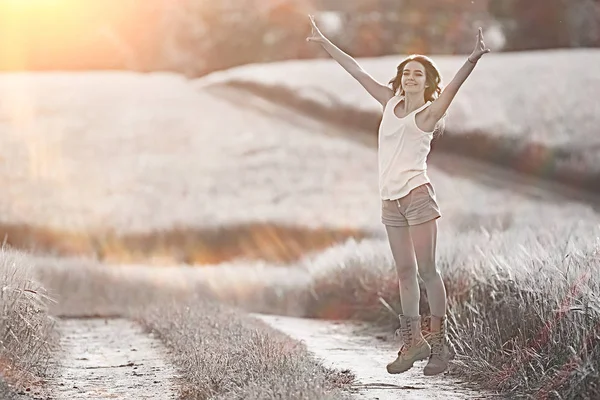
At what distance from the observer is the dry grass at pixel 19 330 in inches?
203

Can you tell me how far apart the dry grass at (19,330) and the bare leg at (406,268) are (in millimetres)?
2101

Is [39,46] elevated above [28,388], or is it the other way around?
[39,46]

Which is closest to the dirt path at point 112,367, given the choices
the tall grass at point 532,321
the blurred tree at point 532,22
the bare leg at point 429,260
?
the bare leg at point 429,260

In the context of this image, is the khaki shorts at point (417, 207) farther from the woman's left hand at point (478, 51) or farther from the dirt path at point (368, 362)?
the dirt path at point (368, 362)

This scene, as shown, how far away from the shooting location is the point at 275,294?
1150 cm

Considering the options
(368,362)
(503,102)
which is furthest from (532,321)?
(503,102)

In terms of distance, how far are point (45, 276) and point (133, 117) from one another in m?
8.65

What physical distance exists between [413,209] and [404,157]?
0.28m

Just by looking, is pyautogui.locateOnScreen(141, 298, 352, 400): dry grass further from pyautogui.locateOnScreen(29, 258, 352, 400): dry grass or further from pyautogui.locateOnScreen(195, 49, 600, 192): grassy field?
pyautogui.locateOnScreen(195, 49, 600, 192): grassy field

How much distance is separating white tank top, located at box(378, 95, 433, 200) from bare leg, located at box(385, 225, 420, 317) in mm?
228

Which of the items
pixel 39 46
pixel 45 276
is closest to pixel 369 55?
pixel 39 46

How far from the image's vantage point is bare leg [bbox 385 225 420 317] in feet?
16.8

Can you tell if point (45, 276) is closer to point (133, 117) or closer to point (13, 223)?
point (13, 223)

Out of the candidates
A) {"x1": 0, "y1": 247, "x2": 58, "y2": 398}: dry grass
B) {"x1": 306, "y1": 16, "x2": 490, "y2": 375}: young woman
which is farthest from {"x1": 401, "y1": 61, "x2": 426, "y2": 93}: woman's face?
{"x1": 0, "y1": 247, "x2": 58, "y2": 398}: dry grass
